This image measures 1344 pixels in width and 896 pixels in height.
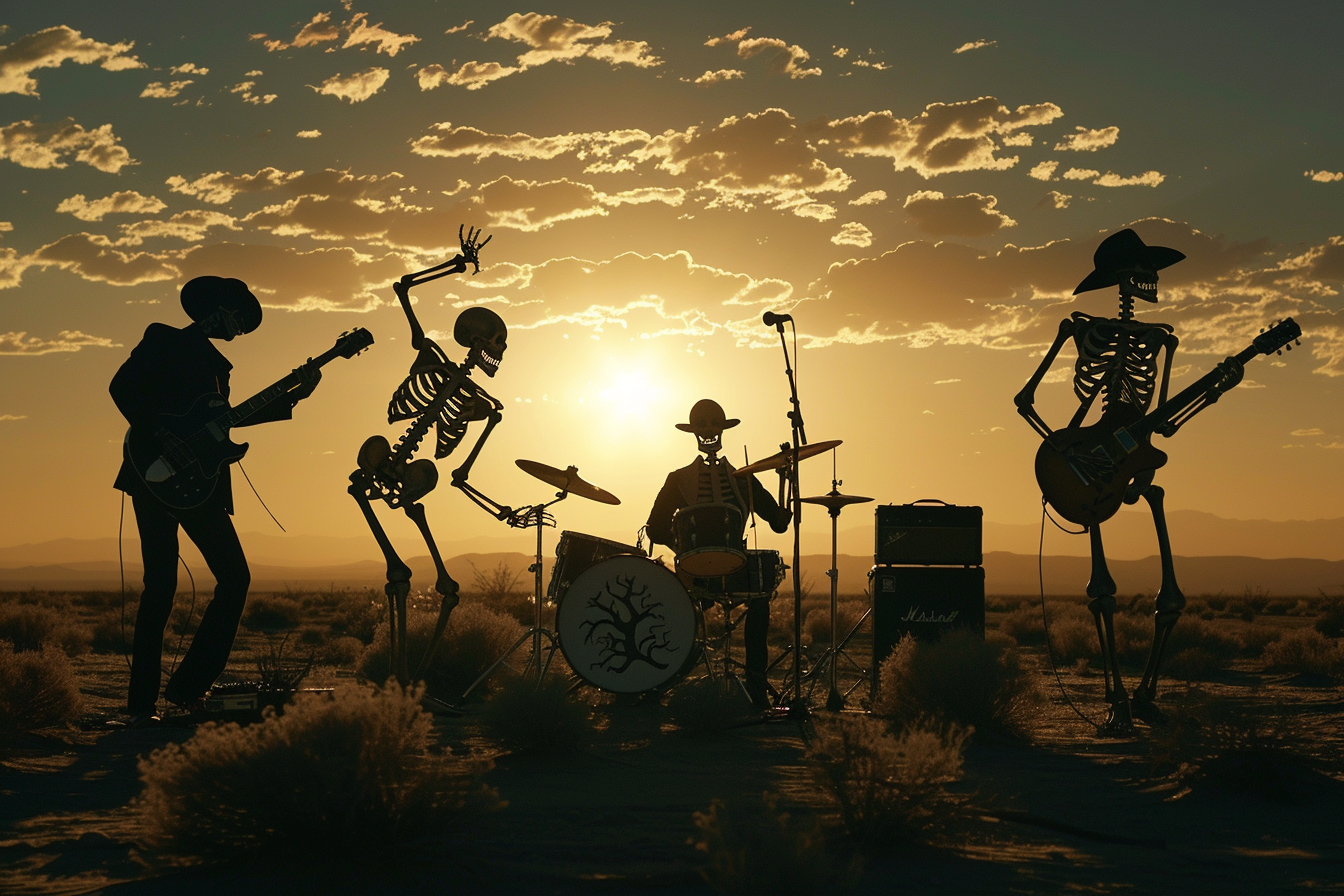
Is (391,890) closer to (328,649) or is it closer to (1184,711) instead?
(1184,711)

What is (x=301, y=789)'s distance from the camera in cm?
434

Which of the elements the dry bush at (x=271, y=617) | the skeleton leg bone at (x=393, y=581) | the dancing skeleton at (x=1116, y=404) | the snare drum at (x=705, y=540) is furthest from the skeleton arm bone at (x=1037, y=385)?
the dry bush at (x=271, y=617)

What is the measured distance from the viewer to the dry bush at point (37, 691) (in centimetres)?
827

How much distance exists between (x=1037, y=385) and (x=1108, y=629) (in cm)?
216

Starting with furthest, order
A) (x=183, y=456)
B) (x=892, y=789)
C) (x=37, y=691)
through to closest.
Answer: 1. (x=37, y=691)
2. (x=183, y=456)
3. (x=892, y=789)

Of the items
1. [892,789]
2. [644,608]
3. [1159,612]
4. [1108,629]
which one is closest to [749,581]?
[644,608]

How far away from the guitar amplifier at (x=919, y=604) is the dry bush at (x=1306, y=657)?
24.0 ft

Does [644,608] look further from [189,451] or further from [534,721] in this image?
[189,451]

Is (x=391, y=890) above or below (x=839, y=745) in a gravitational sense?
below

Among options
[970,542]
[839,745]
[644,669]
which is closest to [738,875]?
[839,745]

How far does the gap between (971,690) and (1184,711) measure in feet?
8.15

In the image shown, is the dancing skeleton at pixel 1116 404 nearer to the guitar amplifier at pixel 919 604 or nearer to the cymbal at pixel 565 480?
the guitar amplifier at pixel 919 604

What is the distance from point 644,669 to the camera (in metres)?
9.16

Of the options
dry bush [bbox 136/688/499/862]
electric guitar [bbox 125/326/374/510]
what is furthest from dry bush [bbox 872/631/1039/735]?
electric guitar [bbox 125/326/374/510]
